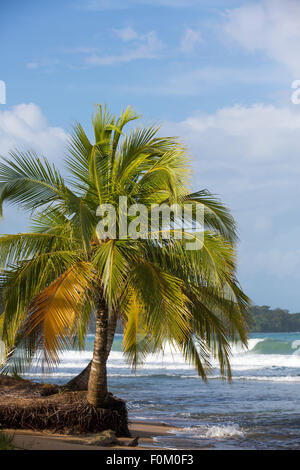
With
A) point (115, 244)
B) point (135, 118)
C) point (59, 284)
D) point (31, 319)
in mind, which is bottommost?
point (31, 319)

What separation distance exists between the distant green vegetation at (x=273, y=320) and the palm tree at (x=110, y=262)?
2803 inches

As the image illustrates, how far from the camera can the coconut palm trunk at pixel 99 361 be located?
1070cm

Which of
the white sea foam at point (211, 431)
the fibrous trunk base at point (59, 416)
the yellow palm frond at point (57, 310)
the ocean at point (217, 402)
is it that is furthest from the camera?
the white sea foam at point (211, 431)

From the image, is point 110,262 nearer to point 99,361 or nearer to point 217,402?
point 99,361

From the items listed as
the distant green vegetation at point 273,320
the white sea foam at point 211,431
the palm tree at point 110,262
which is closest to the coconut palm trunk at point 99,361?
the palm tree at point 110,262

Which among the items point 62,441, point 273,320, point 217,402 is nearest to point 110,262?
point 62,441

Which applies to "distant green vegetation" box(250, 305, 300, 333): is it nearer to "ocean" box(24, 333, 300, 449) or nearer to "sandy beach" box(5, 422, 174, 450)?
"ocean" box(24, 333, 300, 449)

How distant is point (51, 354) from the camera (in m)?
9.34

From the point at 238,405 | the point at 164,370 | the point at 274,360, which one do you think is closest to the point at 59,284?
the point at 238,405

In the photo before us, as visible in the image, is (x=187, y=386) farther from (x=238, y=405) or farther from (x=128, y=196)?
(x=128, y=196)

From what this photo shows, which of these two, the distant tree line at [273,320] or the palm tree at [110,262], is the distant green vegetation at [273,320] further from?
the palm tree at [110,262]

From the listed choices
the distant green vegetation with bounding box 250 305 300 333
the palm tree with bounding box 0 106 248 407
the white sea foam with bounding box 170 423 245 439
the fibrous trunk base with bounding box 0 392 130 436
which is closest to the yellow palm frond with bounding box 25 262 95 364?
the palm tree with bounding box 0 106 248 407

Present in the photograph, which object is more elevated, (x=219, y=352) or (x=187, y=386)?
(x=219, y=352)
